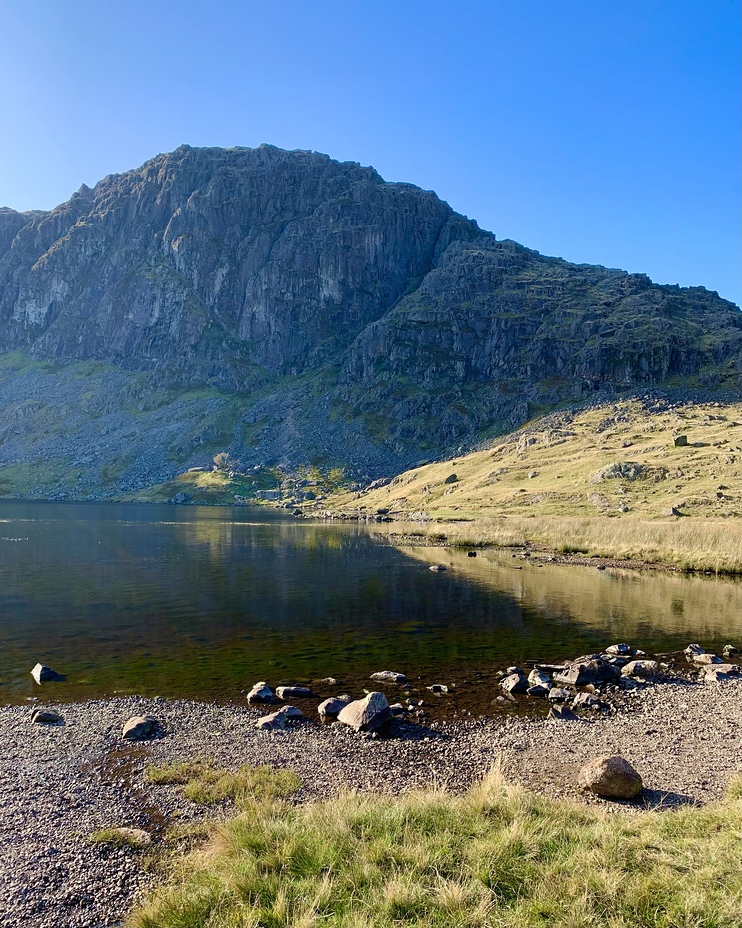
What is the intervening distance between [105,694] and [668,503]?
7780 centimetres

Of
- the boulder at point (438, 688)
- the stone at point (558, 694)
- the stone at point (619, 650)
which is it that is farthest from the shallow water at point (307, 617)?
the stone at point (558, 694)

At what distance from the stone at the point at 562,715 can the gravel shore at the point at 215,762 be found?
0.49 metres

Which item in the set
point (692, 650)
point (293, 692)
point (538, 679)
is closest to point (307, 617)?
point (293, 692)

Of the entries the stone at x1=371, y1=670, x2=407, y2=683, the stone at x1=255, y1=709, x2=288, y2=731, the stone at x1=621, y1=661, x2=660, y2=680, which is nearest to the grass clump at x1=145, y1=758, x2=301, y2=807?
A: the stone at x1=255, y1=709, x2=288, y2=731

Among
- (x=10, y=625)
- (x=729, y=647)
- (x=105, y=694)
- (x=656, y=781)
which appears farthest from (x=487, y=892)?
(x=10, y=625)

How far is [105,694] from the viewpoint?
21500mm

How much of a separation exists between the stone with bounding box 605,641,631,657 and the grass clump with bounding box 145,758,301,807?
66.2 feet

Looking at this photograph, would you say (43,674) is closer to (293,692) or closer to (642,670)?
(293,692)

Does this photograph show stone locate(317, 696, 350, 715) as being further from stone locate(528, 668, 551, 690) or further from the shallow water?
stone locate(528, 668, 551, 690)

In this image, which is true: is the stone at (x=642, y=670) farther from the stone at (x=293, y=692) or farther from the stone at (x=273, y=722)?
the stone at (x=273, y=722)

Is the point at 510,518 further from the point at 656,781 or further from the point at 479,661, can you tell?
the point at 656,781

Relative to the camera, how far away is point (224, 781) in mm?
13852

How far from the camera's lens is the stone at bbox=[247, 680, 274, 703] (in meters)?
21.1

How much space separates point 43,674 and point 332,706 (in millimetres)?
13200
